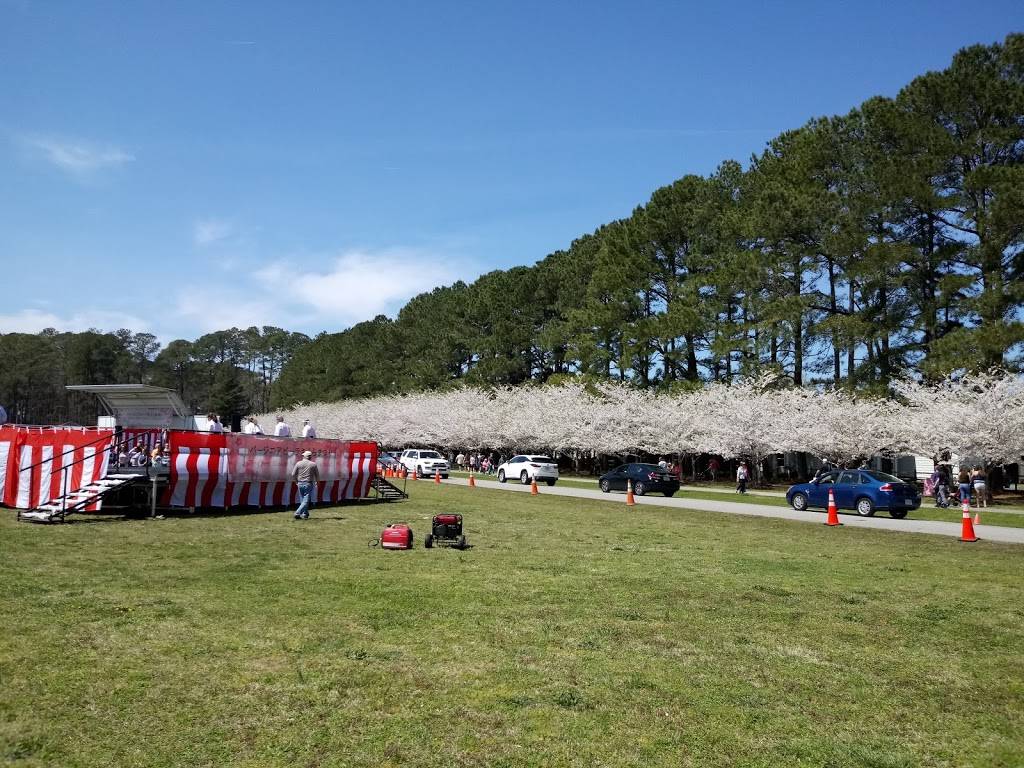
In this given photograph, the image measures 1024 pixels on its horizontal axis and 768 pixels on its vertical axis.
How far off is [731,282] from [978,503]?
22937mm

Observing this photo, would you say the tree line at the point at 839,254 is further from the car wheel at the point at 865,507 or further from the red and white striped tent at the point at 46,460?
the red and white striped tent at the point at 46,460

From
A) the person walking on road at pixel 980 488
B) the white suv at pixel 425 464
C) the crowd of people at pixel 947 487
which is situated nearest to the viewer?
the crowd of people at pixel 947 487

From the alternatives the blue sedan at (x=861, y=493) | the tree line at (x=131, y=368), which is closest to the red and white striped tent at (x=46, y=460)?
the blue sedan at (x=861, y=493)

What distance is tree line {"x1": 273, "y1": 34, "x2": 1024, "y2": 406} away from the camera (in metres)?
39.2

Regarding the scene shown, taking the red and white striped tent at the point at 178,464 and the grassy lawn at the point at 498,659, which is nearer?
the grassy lawn at the point at 498,659

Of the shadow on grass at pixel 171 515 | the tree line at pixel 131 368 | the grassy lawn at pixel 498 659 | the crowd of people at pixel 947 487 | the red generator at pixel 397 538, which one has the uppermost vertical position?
the tree line at pixel 131 368

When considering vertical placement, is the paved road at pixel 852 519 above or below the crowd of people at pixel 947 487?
below

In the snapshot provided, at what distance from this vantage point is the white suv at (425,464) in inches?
2052

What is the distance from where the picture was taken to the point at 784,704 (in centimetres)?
636

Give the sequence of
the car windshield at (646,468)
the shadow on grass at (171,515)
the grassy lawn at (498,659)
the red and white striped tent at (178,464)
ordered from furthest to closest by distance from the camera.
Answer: the car windshield at (646,468), the red and white striped tent at (178,464), the shadow on grass at (171,515), the grassy lawn at (498,659)

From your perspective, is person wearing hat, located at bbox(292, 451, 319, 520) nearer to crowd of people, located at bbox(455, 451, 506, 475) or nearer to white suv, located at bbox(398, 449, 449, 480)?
white suv, located at bbox(398, 449, 449, 480)

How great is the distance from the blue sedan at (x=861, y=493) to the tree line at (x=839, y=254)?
1344cm

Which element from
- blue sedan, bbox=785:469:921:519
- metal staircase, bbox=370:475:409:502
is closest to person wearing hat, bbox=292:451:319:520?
metal staircase, bbox=370:475:409:502

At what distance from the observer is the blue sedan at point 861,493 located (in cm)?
2606
